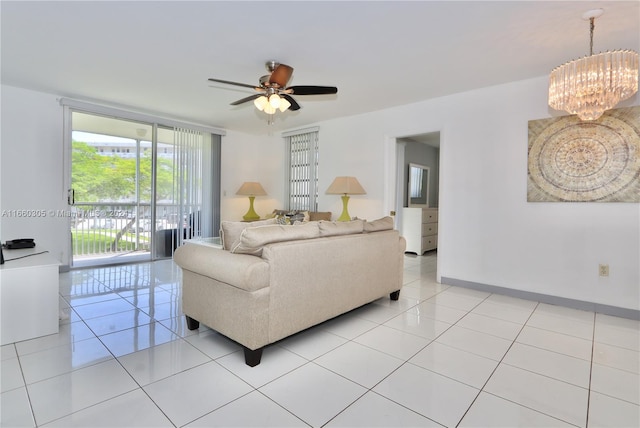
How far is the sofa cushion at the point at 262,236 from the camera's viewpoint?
6.47ft

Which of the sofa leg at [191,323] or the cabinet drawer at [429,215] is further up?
the cabinet drawer at [429,215]

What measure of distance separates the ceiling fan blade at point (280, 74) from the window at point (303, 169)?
259 cm

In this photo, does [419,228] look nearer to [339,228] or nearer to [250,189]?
[250,189]

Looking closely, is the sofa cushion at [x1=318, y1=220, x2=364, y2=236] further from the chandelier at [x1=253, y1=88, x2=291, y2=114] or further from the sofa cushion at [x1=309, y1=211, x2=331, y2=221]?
the sofa cushion at [x1=309, y1=211, x2=331, y2=221]

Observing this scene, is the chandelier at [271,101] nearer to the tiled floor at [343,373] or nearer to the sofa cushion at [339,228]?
the sofa cushion at [339,228]

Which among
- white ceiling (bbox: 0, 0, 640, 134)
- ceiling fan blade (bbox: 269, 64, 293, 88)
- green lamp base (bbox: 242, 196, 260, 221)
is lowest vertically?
green lamp base (bbox: 242, 196, 260, 221)

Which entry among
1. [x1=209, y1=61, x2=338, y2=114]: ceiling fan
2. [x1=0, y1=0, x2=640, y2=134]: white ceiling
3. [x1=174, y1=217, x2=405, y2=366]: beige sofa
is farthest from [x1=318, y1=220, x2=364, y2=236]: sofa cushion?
[x1=0, y1=0, x2=640, y2=134]: white ceiling

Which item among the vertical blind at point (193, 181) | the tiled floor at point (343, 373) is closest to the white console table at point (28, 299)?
the tiled floor at point (343, 373)

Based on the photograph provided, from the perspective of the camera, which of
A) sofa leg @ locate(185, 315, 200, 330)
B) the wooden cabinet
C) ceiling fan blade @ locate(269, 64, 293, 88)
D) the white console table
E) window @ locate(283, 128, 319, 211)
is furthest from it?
the wooden cabinet

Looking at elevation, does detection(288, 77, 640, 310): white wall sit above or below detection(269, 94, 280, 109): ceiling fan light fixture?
below

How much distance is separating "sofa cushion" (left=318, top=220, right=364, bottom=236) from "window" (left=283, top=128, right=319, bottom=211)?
2833 millimetres

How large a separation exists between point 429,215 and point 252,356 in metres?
5.06

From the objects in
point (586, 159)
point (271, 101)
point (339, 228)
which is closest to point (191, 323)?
point (339, 228)

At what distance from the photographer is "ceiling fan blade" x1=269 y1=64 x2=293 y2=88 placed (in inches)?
109
